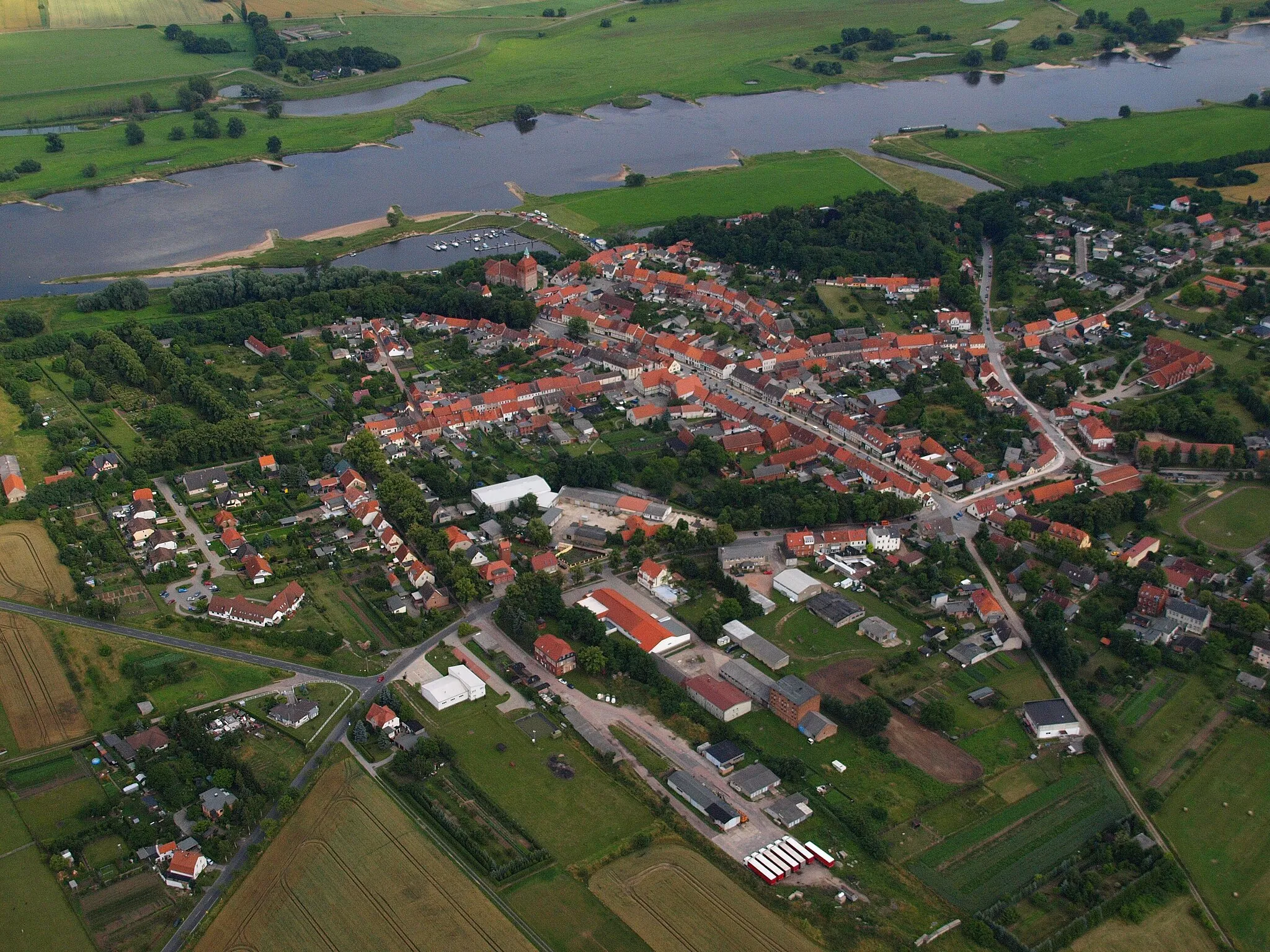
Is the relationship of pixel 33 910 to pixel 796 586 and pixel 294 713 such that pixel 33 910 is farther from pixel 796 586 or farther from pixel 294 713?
pixel 796 586

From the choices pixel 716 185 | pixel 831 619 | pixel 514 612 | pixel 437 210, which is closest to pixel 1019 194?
pixel 716 185

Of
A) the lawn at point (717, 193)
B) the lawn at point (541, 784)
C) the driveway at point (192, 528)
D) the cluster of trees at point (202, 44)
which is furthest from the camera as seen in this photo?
the cluster of trees at point (202, 44)

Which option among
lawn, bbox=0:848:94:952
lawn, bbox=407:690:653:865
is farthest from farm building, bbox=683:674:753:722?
lawn, bbox=0:848:94:952

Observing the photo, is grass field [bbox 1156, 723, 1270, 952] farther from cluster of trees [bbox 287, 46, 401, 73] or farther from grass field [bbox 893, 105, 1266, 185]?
cluster of trees [bbox 287, 46, 401, 73]

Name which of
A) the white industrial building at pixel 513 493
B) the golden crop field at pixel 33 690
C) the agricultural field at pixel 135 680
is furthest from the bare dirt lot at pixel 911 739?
the golden crop field at pixel 33 690

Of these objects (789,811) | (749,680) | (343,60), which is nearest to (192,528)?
(749,680)

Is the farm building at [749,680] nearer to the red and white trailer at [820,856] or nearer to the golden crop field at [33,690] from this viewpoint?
the red and white trailer at [820,856]
